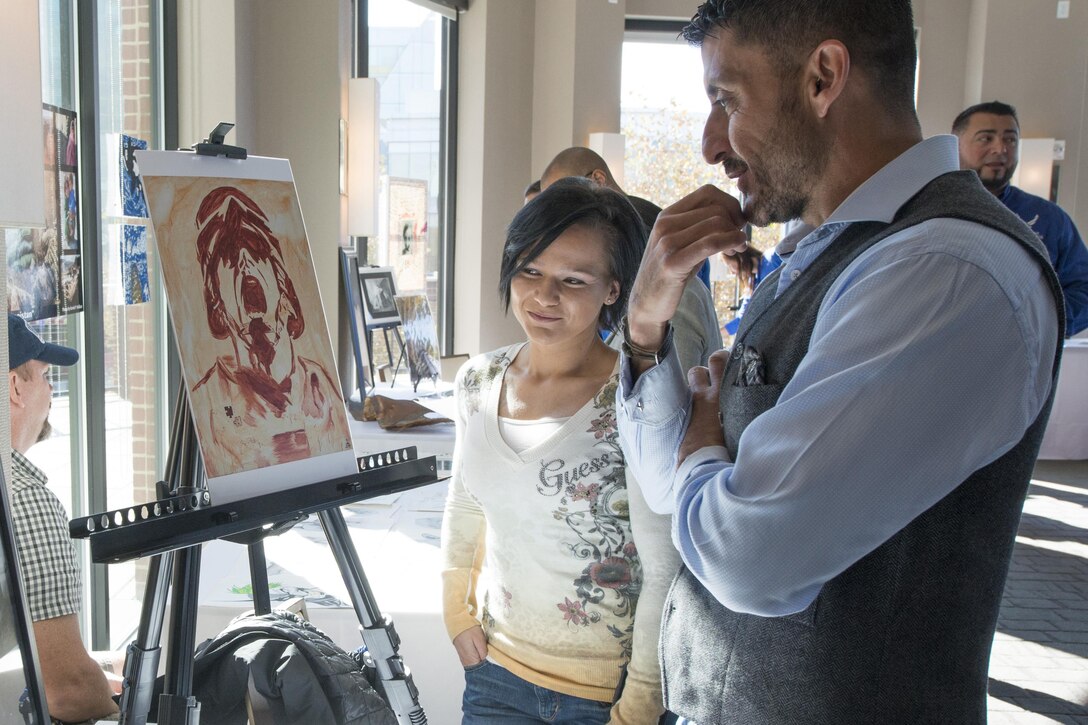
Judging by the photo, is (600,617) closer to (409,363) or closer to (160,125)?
(160,125)

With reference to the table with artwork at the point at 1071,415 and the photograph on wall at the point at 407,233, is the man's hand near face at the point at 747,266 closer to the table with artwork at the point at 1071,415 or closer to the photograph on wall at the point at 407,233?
the photograph on wall at the point at 407,233

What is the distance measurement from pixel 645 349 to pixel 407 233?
15.9 ft

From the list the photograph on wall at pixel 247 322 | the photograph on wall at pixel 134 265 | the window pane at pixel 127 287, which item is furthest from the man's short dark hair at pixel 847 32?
the photograph on wall at pixel 134 265

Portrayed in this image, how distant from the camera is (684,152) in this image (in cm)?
750

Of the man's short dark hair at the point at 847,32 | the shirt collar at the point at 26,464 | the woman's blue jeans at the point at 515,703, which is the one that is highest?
the man's short dark hair at the point at 847,32

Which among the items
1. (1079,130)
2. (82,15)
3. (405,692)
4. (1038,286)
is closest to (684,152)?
(1079,130)

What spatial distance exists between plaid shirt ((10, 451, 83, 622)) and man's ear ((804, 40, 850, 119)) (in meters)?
1.47

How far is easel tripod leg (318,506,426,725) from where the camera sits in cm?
170

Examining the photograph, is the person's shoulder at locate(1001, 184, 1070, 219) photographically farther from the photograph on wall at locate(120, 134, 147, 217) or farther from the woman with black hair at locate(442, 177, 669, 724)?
the photograph on wall at locate(120, 134, 147, 217)

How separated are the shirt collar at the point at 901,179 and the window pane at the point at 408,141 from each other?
14.3 ft

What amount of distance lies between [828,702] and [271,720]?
95cm

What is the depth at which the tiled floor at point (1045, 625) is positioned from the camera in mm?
3150

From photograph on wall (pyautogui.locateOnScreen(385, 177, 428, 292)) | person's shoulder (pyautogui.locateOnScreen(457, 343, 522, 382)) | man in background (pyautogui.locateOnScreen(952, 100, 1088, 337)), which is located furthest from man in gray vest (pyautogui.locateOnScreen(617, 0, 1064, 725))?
photograph on wall (pyautogui.locateOnScreen(385, 177, 428, 292))

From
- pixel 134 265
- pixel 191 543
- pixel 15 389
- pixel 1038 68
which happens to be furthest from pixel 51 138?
pixel 1038 68
